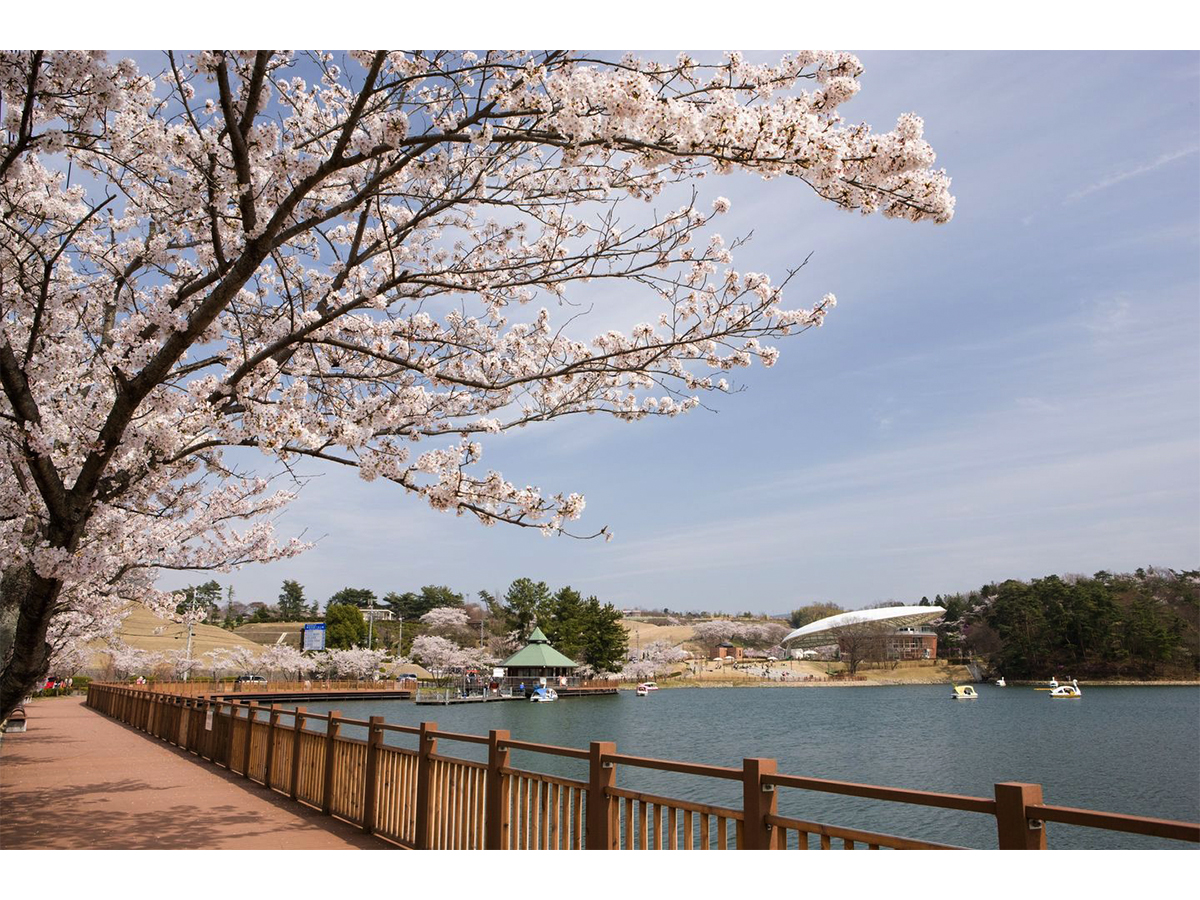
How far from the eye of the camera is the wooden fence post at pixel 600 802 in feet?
14.6

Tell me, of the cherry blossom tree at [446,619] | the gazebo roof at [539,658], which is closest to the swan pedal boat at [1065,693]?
the gazebo roof at [539,658]

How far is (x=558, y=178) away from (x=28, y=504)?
613 centimetres

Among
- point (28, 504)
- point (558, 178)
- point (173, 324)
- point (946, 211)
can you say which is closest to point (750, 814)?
point (946, 211)

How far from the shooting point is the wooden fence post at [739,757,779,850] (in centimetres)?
353

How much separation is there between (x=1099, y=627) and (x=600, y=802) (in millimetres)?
76603

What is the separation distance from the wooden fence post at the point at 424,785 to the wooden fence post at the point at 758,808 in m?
3.07

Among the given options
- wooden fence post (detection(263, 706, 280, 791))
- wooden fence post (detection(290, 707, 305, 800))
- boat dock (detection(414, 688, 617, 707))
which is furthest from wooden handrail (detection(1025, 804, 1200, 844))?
boat dock (detection(414, 688, 617, 707))

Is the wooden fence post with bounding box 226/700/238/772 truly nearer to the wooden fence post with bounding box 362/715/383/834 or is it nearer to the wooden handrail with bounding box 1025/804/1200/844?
the wooden fence post with bounding box 362/715/383/834

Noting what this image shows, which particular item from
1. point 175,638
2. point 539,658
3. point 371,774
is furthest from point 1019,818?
point 175,638

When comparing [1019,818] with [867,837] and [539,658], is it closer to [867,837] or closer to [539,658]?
[867,837]

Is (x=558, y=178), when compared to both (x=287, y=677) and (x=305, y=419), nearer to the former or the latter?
(x=305, y=419)

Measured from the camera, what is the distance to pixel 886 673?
309ft

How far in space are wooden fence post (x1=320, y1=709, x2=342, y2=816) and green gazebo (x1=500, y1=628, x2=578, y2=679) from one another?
188 ft

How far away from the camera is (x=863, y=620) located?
10188 cm
